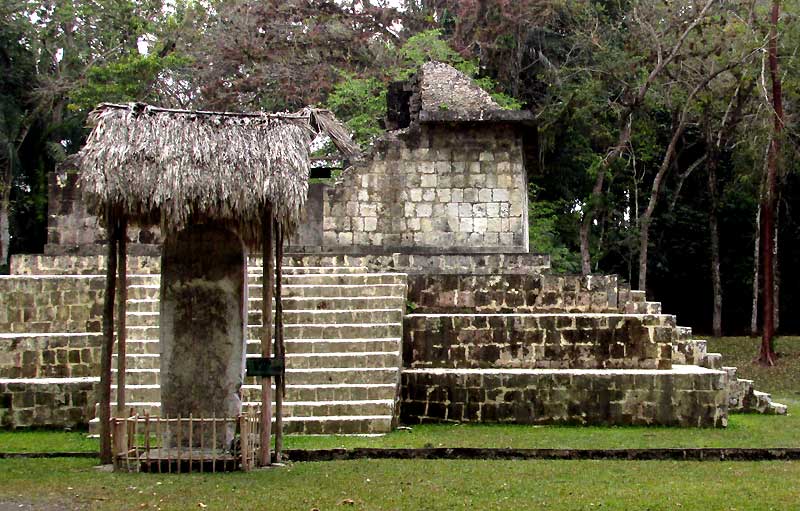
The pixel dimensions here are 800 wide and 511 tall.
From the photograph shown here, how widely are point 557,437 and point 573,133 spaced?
19638mm

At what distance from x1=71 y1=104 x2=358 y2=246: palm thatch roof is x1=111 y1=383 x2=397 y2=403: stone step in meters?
3.64

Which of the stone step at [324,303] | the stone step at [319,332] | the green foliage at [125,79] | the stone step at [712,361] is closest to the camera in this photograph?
the stone step at [319,332]

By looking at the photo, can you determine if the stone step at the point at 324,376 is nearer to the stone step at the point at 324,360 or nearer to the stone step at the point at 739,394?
the stone step at the point at 324,360

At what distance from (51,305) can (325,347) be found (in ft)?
14.0

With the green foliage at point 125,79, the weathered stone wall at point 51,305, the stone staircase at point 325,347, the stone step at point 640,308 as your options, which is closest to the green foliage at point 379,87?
the green foliage at point 125,79

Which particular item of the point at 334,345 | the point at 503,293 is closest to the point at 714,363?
the point at 503,293

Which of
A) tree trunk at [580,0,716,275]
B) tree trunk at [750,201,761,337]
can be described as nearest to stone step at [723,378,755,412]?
tree trunk at [580,0,716,275]

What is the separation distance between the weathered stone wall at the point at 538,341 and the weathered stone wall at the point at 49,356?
412 centimetres

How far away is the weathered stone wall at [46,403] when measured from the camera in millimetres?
13938

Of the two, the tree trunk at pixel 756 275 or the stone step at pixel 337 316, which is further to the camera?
the tree trunk at pixel 756 275

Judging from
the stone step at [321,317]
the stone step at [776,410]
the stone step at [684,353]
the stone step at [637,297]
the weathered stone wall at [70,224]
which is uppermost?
the weathered stone wall at [70,224]

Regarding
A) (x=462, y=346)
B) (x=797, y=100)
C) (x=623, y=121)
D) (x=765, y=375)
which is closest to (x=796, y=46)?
(x=797, y=100)

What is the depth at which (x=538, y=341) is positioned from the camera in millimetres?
15555

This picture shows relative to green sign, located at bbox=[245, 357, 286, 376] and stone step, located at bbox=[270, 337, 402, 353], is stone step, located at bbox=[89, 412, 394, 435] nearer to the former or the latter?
stone step, located at bbox=[270, 337, 402, 353]
